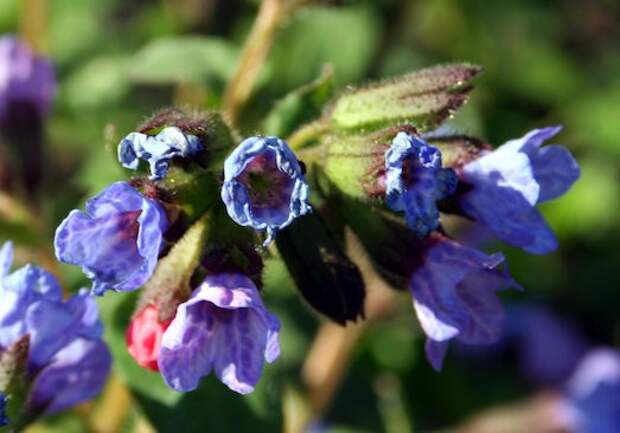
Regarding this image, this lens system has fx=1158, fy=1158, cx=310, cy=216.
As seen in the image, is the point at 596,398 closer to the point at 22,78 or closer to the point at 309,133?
the point at 309,133

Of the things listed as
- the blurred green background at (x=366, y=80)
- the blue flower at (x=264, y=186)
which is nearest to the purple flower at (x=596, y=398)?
the blurred green background at (x=366, y=80)

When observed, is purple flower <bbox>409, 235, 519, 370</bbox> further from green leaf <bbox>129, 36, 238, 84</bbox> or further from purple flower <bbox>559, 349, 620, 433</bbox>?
purple flower <bbox>559, 349, 620, 433</bbox>

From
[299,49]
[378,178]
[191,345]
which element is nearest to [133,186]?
[191,345]

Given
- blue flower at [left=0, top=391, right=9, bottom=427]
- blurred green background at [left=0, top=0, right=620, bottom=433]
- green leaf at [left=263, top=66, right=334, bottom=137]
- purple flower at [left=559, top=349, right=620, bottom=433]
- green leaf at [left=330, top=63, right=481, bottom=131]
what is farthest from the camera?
purple flower at [left=559, top=349, right=620, bottom=433]

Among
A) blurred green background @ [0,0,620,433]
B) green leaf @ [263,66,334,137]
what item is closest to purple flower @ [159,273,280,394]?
blurred green background @ [0,0,620,433]

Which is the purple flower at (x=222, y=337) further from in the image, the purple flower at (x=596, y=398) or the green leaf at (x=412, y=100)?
the purple flower at (x=596, y=398)

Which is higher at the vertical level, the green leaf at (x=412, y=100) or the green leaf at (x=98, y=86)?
the green leaf at (x=412, y=100)
